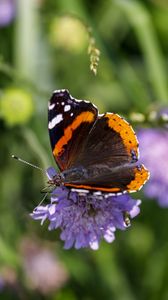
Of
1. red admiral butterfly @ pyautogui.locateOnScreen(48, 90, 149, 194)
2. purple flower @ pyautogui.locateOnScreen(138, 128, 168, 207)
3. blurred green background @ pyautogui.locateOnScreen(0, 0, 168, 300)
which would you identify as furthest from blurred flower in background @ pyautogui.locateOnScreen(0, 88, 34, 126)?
red admiral butterfly @ pyautogui.locateOnScreen(48, 90, 149, 194)

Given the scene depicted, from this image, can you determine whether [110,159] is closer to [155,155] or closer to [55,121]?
[55,121]

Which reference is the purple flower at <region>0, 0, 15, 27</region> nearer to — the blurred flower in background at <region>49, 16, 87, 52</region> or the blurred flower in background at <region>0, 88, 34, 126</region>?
the blurred flower in background at <region>49, 16, 87, 52</region>

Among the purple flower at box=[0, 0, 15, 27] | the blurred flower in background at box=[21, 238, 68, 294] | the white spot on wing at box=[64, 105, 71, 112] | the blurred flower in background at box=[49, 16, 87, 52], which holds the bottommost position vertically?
the blurred flower in background at box=[21, 238, 68, 294]

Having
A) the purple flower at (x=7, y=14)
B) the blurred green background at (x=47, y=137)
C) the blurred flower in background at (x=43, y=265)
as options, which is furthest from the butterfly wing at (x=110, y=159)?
the purple flower at (x=7, y=14)

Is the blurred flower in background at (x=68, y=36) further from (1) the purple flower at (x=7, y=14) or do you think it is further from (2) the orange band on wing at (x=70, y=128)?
(2) the orange band on wing at (x=70, y=128)

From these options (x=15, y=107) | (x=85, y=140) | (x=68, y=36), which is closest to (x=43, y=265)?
(x=15, y=107)

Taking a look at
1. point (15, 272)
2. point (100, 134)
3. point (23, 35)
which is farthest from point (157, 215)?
point (100, 134)
